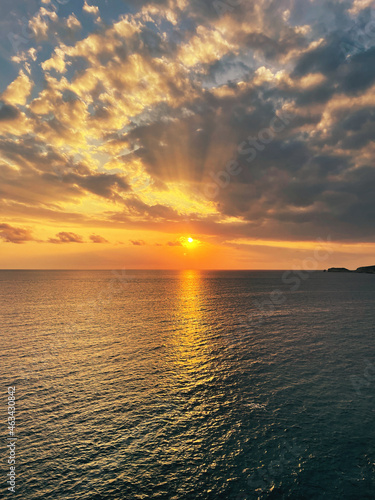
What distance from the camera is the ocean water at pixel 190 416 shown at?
72.3 ft

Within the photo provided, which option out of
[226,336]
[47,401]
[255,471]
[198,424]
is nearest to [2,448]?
[47,401]

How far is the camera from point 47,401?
34375mm

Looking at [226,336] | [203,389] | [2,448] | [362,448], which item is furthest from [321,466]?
[226,336]

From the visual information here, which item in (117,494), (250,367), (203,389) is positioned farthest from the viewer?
(250,367)

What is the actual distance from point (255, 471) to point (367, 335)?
57879mm

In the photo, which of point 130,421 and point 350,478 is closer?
point 350,478

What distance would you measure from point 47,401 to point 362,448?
119ft

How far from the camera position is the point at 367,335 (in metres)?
65.9

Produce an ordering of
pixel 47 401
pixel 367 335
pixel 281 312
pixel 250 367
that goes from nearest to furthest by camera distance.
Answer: pixel 47 401, pixel 250 367, pixel 367 335, pixel 281 312

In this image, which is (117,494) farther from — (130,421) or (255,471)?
(255,471)

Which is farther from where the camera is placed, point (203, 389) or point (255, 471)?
point (203, 389)

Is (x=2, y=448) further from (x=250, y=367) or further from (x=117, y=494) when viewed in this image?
(x=250, y=367)

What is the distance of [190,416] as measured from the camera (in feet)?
103

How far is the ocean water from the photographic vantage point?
2205 cm
